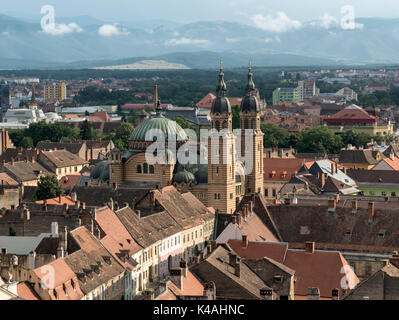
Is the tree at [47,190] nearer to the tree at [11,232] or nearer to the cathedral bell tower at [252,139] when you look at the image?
the cathedral bell tower at [252,139]

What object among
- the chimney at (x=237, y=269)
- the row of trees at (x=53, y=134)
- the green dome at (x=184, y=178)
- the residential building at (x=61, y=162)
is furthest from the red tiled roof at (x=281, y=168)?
the chimney at (x=237, y=269)

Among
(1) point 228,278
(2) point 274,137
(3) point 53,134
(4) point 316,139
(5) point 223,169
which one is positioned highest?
(1) point 228,278

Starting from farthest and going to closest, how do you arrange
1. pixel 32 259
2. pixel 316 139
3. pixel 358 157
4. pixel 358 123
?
pixel 358 123, pixel 316 139, pixel 358 157, pixel 32 259

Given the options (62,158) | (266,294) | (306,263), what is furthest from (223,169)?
(266,294)

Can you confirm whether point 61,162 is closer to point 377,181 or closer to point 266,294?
point 377,181

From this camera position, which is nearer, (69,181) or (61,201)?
(61,201)

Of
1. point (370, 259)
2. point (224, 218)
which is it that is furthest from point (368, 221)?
point (224, 218)
